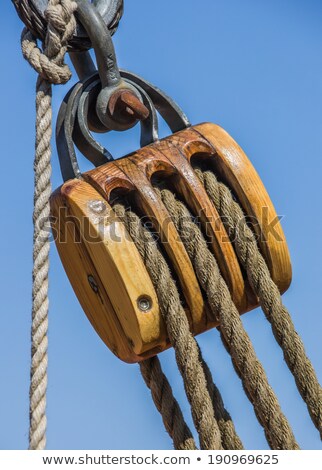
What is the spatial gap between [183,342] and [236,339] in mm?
113

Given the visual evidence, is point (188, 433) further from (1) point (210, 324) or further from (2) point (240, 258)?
(2) point (240, 258)

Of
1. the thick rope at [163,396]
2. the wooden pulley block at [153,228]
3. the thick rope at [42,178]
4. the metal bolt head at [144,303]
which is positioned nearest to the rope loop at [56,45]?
the thick rope at [42,178]

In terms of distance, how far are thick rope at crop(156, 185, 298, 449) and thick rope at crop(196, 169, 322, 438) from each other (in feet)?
0.23

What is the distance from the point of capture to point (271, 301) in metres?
1.97

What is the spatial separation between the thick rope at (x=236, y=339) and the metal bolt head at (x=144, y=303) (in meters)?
0.12

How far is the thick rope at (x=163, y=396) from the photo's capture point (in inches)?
79.4

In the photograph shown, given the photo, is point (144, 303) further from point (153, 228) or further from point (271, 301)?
point (271, 301)

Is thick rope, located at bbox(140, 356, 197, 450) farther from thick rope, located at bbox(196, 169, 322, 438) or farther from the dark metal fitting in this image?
the dark metal fitting

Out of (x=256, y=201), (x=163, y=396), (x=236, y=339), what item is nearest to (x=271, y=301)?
(x=236, y=339)

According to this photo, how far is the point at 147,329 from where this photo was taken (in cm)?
190

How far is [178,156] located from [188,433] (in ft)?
1.94

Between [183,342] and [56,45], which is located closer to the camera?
[183,342]

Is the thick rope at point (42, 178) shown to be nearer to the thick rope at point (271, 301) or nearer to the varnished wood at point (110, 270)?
the varnished wood at point (110, 270)

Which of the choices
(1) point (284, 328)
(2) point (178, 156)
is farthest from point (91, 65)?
(1) point (284, 328)
